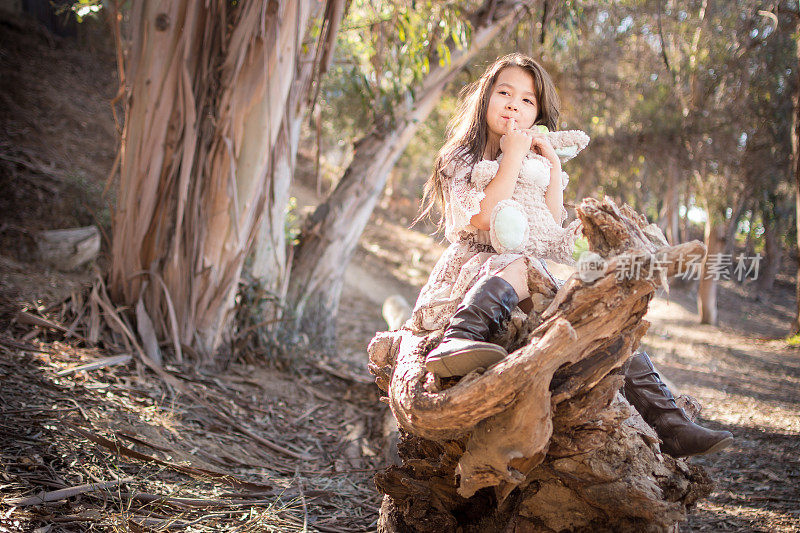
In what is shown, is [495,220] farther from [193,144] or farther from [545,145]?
[193,144]

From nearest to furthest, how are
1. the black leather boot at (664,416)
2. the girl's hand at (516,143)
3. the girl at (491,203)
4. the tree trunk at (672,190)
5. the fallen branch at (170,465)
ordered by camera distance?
the girl at (491,203) → the black leather boot at (664,416) → the girl's hand at (516,143) → the fallen branch at (170,465) → the tree trunk at (672,190)

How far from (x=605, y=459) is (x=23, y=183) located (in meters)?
6.50

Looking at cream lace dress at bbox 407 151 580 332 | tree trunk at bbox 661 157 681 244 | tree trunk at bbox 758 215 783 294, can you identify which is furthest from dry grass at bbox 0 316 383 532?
tree trunk at bbox 758 215 783 294

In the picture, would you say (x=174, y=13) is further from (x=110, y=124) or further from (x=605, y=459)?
(x=110, y=124)

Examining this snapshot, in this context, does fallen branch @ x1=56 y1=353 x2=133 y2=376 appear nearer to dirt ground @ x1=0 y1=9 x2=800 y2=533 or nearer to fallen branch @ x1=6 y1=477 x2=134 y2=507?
dirt ground @ x1=0 y1=9 x2=800 y2=533

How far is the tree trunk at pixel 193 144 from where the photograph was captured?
3.44 metres

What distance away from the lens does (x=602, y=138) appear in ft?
34.7

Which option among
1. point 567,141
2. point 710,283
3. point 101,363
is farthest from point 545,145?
point 710,283

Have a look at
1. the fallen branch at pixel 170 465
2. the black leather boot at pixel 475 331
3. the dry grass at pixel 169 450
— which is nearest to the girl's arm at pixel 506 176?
the black leather boot at pixel 475 331

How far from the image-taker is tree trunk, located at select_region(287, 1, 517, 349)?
16.6 feet

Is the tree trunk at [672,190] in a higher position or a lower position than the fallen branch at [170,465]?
higher

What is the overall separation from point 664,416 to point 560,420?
52 cm

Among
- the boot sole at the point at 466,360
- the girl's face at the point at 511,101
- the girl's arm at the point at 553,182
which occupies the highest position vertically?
the girl's face at the point at 511,101

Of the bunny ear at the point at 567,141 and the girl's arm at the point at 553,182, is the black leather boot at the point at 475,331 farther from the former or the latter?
the bunny ear at the point at 567,141
